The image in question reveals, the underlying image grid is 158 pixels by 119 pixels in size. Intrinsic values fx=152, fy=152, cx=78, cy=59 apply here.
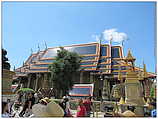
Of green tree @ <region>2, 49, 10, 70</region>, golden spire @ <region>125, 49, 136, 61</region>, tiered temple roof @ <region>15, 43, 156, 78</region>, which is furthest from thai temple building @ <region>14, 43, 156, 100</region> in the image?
green tree @ <region>2, 49, 10, 70</region>

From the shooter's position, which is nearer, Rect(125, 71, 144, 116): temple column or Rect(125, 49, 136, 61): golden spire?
Rect(125, 71, 144, 116): temple column

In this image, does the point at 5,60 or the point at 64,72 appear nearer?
the point at 5,60

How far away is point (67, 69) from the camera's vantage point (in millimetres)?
16281

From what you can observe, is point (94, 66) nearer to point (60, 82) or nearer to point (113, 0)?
point (60, 82)

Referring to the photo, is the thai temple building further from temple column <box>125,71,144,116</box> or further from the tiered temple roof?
temple column <box>125,71,144,116</box>

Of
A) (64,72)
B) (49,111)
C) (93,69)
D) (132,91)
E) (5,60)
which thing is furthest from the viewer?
(93,69)

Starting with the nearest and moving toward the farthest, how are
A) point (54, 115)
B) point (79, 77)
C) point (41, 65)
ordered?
point (54, 115), point (79, 77), point (41, 65)

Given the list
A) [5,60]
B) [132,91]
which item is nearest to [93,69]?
[132,91]

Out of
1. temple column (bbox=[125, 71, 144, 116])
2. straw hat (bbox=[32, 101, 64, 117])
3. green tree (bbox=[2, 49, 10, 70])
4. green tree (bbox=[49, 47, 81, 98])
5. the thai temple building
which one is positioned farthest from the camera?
the thai temple building

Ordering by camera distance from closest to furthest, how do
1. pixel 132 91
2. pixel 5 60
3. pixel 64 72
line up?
pixel 5 60 → pixel 132 91 → pixel 64 72

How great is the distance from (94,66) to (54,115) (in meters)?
15.9

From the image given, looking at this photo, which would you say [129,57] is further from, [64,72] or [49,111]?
[64,72]

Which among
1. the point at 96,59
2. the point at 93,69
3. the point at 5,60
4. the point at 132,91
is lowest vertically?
the point at 132,91

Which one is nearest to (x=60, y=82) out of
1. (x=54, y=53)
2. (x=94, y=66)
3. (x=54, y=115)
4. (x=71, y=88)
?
(x=71, y=88)
